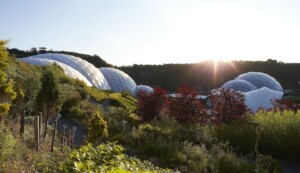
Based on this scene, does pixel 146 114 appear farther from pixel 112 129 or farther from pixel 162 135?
pixel 162 135

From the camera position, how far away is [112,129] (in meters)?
16.6

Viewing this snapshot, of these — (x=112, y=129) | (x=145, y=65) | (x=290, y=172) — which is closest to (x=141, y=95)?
(x=112, y=129)

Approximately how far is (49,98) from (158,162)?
17.4 feet

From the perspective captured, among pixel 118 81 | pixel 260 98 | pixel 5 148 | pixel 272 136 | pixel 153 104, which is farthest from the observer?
pixel 118 81

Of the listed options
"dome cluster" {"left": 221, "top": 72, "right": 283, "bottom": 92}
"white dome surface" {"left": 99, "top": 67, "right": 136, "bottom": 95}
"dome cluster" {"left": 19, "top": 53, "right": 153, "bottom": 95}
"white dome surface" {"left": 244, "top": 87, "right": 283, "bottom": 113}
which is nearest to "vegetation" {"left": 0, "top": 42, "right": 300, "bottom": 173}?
"white dome surface" {"left": 244, "top": 87, "right": 283, "bottom": 113}

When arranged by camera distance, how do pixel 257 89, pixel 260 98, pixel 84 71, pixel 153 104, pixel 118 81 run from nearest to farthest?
1. pixel 153 104
2. pixel 260 98
3. pixel 257 89
4. pixel 84 71
5. pixel 118 81

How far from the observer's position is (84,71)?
41625 mm

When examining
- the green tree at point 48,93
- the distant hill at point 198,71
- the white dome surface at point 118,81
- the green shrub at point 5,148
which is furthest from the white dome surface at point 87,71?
the distant hill at point 198,71

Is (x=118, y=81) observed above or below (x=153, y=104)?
below

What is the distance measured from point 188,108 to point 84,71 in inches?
1096

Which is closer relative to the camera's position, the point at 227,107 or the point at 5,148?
the point at 5,148

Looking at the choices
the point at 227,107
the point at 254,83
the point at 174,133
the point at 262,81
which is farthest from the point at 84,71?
the point at 174,133

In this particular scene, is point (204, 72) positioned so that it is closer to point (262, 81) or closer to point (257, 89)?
point (262, 81)

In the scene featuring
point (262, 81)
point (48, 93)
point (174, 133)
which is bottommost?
point (262, 81)
